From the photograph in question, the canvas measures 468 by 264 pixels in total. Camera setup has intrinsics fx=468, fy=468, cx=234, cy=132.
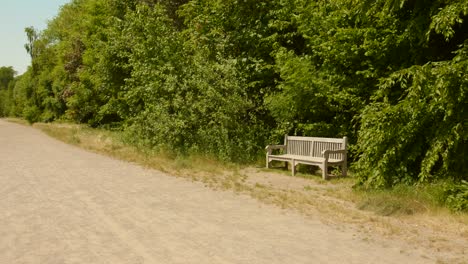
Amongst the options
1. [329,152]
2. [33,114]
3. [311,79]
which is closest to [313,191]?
[329,152]

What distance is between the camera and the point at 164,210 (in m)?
8.00

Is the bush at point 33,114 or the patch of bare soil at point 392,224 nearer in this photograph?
the patch of bare soil at point 392,224

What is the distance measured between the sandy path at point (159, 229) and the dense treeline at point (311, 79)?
2.76m

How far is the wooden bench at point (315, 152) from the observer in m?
11.6

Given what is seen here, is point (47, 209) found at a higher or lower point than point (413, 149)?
lower

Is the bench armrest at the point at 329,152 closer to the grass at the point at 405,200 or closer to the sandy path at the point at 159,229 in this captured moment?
the grass at the point at 405,200

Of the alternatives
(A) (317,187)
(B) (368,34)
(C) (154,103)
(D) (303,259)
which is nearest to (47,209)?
(D) (303,259)

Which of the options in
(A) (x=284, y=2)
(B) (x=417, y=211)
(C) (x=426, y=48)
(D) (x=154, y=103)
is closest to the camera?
(B) (x=417, y=211)

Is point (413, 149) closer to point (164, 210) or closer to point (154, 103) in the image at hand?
point (164, 210)

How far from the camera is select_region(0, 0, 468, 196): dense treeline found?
A: 835cm

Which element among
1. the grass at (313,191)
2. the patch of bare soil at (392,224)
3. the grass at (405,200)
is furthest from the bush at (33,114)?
the grass at (405,200)

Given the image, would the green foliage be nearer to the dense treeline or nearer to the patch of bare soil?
the patch of bare soil

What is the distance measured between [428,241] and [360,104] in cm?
640

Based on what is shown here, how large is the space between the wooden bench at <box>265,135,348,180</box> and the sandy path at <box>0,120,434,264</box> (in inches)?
120
